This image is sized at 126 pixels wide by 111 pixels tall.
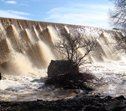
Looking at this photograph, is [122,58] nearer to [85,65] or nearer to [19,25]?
[85,65]

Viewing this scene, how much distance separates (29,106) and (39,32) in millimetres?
30673

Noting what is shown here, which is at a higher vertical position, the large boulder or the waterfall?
the waterfall

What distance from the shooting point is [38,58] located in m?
46.8

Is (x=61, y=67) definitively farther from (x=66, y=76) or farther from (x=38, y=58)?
(x=38, y=58)

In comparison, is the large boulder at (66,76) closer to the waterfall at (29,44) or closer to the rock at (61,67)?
the rock at (61,67)

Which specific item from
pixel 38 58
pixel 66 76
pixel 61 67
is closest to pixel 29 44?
pixel 38 58

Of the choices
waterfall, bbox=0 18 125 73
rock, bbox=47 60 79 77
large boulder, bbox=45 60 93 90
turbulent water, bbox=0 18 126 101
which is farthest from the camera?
waterfall, bbox=0 18 125 73

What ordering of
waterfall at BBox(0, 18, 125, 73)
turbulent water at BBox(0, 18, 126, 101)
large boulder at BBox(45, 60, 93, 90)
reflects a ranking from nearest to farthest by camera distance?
turbulent water at BBox(0, 18, 126, 101) → large boulder at BBox(45, 60, 93, 90) → waterfall at BBox(0, 18, 125, 73)

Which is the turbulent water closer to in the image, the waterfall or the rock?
the waterfall

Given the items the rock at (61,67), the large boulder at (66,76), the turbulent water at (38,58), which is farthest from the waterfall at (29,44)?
the large boulder at (66,76)

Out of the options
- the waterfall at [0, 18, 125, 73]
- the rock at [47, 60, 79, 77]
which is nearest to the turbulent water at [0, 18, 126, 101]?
the waterfall at [0, 18, 125, 73]

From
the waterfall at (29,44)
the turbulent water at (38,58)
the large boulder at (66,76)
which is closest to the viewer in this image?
the turbulent water at (38,58)

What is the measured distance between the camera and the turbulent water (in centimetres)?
3300

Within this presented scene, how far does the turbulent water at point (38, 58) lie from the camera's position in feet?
108
